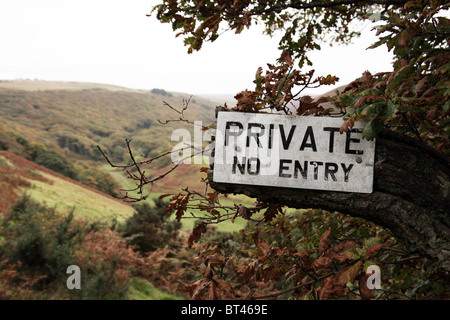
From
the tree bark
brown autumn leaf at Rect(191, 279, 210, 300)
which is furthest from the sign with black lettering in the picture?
brown autumn leaf at Rect(191, 279, 210, 300)

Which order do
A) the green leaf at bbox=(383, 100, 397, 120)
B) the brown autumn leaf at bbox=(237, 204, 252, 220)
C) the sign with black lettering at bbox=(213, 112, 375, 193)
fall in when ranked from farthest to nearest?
the brown autumn leaf at bbox=(237, 204, 252, 220) < the sign with black lettering at bbox=(213, 112, 375, 193) < the green leaf at bbox=(383, 100, 397, 120)

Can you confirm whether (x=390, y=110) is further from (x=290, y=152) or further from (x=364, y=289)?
(x=364, y=289)

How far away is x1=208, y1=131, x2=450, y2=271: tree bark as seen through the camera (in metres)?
1.41

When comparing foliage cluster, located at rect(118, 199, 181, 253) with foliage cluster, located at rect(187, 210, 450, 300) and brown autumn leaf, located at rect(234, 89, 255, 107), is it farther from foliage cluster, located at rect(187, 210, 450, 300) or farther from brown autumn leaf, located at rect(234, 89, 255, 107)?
brown autumn leaf, located at rect(234, 89, 255, 107)

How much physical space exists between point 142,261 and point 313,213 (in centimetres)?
728

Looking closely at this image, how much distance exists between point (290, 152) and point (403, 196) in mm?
542

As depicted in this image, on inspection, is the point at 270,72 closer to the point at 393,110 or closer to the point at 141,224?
the point at 393,110

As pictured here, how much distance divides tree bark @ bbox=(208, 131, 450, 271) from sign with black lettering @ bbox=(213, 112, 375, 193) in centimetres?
5

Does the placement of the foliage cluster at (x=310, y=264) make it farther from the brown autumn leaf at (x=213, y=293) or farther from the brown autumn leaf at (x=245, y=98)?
the brown autumn leaf at (x=245, y=98)

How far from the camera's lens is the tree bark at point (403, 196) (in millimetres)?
1410

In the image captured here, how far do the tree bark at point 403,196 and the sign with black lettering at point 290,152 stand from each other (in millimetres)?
47

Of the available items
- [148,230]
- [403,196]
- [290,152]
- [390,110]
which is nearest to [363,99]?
[390,110]

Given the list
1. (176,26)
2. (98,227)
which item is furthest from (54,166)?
(176,26)

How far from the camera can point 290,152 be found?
1.48 metres
